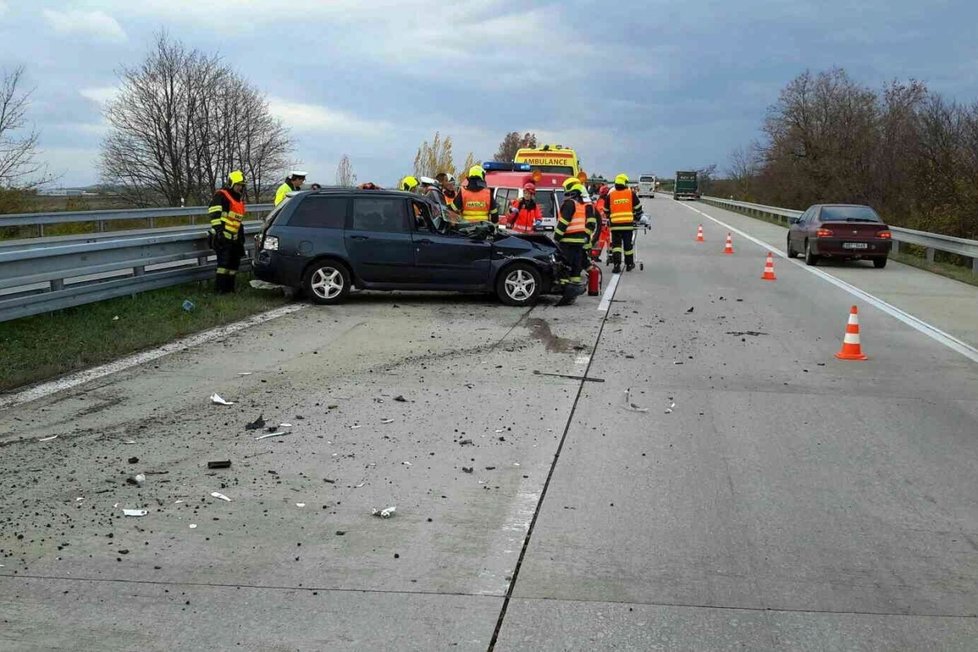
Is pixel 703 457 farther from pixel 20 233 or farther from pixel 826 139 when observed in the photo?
pixel 826 139

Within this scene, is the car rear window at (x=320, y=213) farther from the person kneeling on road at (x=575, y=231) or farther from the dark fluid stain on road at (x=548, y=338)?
the person kneeling on road at (x=575, y=231)

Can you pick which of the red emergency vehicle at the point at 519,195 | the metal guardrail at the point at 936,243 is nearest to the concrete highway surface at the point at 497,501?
the red emergency vehicle at the point at 519,195

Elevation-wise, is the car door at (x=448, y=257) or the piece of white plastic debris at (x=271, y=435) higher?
the car door at (x=448, y=257)

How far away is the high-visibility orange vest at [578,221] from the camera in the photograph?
1435cm

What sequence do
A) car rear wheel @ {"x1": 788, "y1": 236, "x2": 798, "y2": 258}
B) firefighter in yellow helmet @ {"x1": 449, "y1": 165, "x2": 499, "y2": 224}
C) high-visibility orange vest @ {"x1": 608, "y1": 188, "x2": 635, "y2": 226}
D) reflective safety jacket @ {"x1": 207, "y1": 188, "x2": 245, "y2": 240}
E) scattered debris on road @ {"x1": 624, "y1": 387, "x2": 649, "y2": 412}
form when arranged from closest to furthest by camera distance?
scattered debris on road @ {"x1": 624, "y1": 387, "x2": 649, "y2": 412}, reflective safety jacket @ {"x1": 207, "y1": 188, "x2": 245, "y2": 240}, firefighter in yellow helmet @ {"x1": 449, "y1": 165, "x2": 499, "y2": 224}, high-visibility orange vest @ {"x1": 608, "y1": 188, "x2": 635, "y2": 226}, car rear wheel @ {"x1": 788, "y1": 236, "x2": 798, "y2": 258}

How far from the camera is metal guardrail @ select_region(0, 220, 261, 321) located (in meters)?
9.78

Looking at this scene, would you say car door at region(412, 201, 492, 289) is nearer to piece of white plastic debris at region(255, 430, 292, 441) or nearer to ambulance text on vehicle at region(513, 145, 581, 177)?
piece of white plastic debris at region(255, 430, 292, 441)

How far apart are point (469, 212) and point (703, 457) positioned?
10341mm

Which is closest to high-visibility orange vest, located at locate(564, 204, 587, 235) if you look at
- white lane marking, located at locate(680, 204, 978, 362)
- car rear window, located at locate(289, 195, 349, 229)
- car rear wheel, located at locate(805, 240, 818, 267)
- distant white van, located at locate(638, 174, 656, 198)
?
car rear window, located at locate(289, 195, 349, 229)

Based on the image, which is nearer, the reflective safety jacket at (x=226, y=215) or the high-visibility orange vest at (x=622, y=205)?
the reflective safety jacket at (x=226, y=215)

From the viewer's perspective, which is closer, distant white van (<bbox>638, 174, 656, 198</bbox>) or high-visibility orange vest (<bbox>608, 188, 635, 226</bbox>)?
high-visibility orange vest (<bbox>608, 188, 635, 226</bbox>)

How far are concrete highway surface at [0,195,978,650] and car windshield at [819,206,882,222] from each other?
38.4 feet

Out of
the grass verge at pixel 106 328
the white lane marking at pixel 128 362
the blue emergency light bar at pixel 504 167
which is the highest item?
the blue emergency light bar at pixel 504 167

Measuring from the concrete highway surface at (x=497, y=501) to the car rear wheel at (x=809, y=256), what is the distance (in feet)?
38.3
